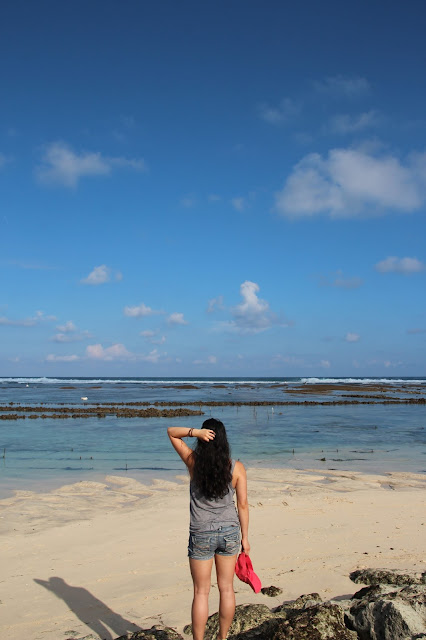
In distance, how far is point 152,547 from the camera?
27.1 ft

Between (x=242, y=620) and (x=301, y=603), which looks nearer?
(x=242, y=620)

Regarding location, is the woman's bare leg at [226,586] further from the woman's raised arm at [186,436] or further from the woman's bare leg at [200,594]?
the woman's raised arm at [186,436]

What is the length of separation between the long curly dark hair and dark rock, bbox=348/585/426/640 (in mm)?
1868

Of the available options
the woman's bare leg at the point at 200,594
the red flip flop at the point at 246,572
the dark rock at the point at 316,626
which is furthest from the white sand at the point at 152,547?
the dark rock at the point at 316,626

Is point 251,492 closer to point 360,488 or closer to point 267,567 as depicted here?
point 360,488

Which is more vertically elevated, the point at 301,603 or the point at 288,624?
the point at 288,624

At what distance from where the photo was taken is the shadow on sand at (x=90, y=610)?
5496mm

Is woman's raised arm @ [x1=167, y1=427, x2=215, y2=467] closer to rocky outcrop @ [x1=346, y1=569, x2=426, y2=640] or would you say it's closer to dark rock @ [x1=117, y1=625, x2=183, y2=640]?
dark rock @ [x1=117, y1=625, x2=183, y2=640]

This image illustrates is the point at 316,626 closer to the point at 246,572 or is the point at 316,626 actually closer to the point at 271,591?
the point at 246,572

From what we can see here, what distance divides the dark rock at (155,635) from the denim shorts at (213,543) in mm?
1010

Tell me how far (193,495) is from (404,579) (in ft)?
10.9

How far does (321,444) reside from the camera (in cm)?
2114

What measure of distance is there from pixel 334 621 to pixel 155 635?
1.78 meters

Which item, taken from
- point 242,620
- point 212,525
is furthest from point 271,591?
point 212,525
